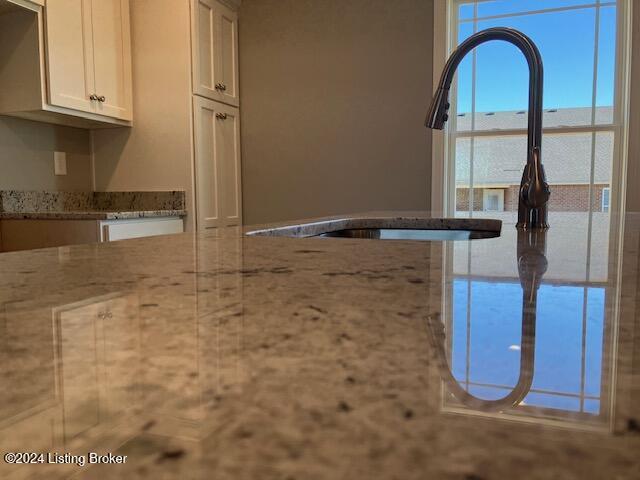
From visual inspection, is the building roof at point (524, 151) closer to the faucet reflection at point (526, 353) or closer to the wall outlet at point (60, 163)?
the wall outlet at point (60, 163)

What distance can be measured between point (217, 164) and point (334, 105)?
2.72ft

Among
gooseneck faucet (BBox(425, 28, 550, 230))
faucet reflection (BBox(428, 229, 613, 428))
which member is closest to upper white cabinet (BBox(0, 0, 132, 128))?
gooseneck faucet (BBox(425, 28, 550, 230))

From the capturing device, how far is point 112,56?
112 inches

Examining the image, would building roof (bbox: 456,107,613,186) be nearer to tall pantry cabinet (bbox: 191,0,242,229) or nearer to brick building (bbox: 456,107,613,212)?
brick building (bbox: 456,107,613,212)

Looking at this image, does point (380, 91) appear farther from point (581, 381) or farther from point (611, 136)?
point (581, 381)

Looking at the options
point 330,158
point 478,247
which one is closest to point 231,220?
point 330,158

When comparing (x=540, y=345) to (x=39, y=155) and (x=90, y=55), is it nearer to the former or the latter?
(x=90, y=55)

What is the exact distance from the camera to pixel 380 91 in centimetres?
321

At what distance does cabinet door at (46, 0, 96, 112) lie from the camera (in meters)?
2.44

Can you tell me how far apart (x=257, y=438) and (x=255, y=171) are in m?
3.45

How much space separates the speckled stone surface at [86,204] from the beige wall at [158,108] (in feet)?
0.20

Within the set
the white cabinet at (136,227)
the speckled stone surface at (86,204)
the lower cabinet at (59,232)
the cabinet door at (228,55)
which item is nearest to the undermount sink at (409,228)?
the white cabinet at (136,227)

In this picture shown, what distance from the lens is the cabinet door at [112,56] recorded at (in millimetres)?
2732

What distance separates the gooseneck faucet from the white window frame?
1705 millimetres
